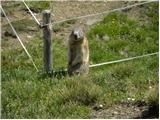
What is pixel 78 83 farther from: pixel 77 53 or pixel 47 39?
pixel 47 39

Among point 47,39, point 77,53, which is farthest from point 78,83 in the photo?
point 47,39

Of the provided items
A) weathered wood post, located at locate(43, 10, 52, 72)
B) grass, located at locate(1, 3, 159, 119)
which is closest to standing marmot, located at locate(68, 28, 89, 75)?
grass, located at locate(1, 3, 159, 119)

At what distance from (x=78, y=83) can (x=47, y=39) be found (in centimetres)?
245

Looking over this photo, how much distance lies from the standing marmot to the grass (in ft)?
0.97

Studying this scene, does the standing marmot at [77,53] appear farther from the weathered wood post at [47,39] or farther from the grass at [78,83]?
the weathered wood post at [47,39]

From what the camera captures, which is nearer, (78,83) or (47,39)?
(78,83)

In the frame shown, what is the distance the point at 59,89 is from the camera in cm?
802

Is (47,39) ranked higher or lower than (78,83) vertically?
higher

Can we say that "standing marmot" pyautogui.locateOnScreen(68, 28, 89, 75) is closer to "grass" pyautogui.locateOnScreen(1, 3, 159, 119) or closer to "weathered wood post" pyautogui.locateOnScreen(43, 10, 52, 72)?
"grass" pyautogui.locateOnScreen(1, 3, 159, 119)

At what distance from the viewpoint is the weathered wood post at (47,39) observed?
1016cm

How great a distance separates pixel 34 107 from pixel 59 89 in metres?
0.76

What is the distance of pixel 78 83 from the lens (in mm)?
8000

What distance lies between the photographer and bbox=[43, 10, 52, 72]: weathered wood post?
10.2 metres

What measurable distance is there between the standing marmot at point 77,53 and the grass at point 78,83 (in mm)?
295
